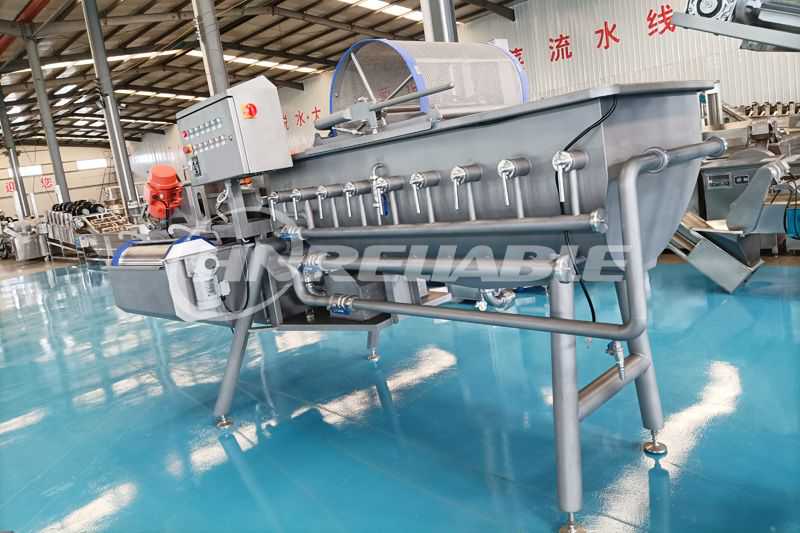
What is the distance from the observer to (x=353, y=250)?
6.84 feet

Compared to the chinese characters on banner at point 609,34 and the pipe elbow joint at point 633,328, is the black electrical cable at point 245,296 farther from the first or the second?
the chinese characters on banner at point 609,34

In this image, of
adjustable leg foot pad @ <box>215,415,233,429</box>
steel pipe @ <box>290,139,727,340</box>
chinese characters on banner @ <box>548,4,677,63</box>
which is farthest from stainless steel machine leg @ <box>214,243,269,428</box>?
chinese characters on banner @ <box>548,4,677,63</box>

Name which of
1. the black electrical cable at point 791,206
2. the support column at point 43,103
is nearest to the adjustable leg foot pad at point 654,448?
the black electrical cable at point 791,206

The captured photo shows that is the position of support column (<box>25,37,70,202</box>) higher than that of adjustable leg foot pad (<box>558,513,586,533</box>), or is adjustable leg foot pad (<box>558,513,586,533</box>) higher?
support column (<box>25,37,70,202</box>)

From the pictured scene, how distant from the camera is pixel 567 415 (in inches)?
58.7

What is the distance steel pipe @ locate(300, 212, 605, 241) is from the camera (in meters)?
1.33

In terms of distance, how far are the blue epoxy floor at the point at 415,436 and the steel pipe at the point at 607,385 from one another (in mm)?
269

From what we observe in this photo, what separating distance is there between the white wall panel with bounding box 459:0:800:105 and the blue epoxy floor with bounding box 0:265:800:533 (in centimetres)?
443

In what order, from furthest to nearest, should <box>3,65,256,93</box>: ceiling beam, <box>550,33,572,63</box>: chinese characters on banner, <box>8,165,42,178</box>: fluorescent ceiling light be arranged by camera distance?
<box>8,165,42,178</box>: fluorescent ceiling light
<box>3,65,256,93</box>: ceiling beam
<box>550,33,572,63</box>: chinese characters on banner

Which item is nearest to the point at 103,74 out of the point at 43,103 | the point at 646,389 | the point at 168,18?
the point at 168,18

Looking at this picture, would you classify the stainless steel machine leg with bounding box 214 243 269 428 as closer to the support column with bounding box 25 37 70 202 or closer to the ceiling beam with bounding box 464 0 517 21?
the ceiling beam with bounding box 464 0 517 21

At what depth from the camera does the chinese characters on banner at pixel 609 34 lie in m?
7.75

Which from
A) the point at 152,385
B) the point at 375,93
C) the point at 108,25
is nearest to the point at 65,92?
the point at 108,25

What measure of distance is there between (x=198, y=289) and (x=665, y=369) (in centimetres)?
193
